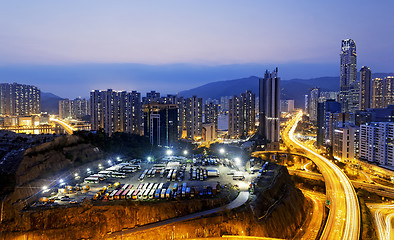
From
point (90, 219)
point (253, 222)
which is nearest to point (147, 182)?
point (90, 219)

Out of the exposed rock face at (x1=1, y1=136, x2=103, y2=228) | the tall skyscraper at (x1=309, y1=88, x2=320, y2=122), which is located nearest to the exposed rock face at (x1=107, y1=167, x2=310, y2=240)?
the exposed rock face at (x1=1, y1=136, x2=103, y2=228)

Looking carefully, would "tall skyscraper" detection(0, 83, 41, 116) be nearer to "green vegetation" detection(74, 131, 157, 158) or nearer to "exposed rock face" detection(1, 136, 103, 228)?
"green vegetation" detection(74, 131, 157, 158)

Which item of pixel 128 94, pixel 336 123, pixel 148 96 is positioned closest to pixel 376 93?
pixel 336 123

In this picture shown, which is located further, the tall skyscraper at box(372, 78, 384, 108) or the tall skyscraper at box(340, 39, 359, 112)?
the tall skyscraper at box(340, 39, 359, 112)

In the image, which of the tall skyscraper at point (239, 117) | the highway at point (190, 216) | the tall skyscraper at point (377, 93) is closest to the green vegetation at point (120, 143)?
the highway at point (190, 216)

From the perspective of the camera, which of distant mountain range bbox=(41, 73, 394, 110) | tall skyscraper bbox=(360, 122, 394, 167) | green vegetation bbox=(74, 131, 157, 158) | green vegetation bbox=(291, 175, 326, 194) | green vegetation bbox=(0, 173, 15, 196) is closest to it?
green vegetation bbox=(0, 173, 15, 196)

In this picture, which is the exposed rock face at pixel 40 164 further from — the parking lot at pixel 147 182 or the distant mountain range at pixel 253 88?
the distant mountain range at pixel 253 88

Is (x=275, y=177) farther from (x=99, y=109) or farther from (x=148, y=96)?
(x=148, y=96)
